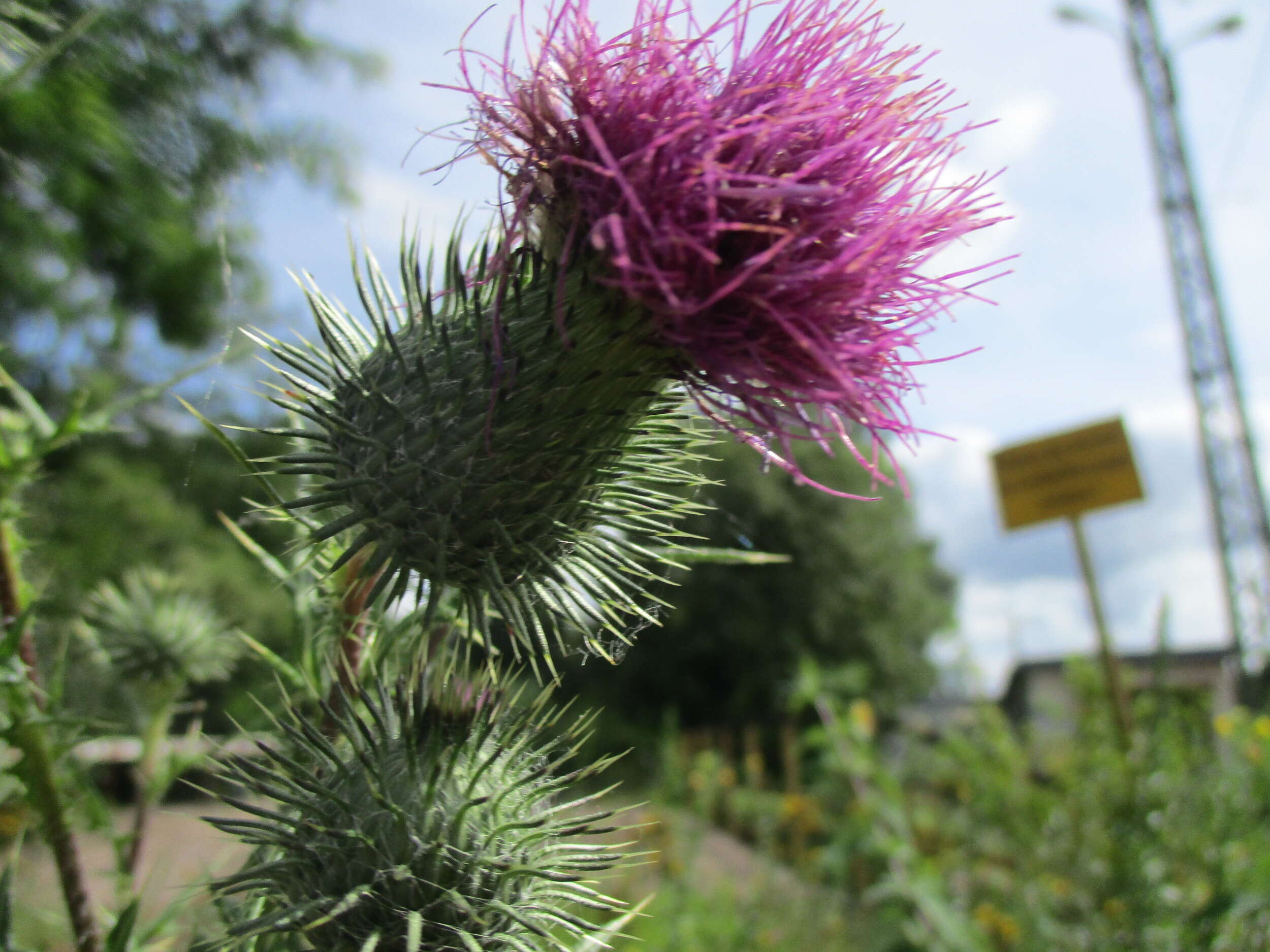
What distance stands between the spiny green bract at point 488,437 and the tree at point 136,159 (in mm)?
361

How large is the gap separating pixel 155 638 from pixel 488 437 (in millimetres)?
2139

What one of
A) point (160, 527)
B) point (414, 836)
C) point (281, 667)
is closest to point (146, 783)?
point (281, 667)

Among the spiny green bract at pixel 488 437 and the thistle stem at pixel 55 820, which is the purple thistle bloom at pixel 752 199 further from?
the thistle stem at pixel 55 820

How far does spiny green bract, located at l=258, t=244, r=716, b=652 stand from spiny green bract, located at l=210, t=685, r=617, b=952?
0.21 metres

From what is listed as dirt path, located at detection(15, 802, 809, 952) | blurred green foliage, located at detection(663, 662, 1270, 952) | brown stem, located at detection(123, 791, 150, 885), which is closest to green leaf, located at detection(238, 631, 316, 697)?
dirt path, located at detection(15, 802, 809, 952)

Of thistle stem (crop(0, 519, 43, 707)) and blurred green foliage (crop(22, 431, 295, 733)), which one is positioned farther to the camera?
blurred green foliage (crop(22, 431, 295, 733))

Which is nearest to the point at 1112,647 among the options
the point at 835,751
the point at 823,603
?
the point at 835,751

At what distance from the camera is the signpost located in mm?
4609

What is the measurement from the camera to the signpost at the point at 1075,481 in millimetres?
4609

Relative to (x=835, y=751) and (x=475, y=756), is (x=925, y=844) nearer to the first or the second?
(x=835, y=751)

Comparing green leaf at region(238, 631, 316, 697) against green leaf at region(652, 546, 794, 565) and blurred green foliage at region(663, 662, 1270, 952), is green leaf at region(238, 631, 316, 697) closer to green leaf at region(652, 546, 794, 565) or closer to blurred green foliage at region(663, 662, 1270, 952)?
green leaf at region(652, 546, 794, 565)

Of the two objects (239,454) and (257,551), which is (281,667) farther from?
(239,454)

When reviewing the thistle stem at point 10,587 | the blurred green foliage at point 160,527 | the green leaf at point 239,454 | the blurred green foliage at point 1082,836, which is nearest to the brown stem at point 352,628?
the green leaf at point 239,454

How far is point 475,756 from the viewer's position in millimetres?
1424
